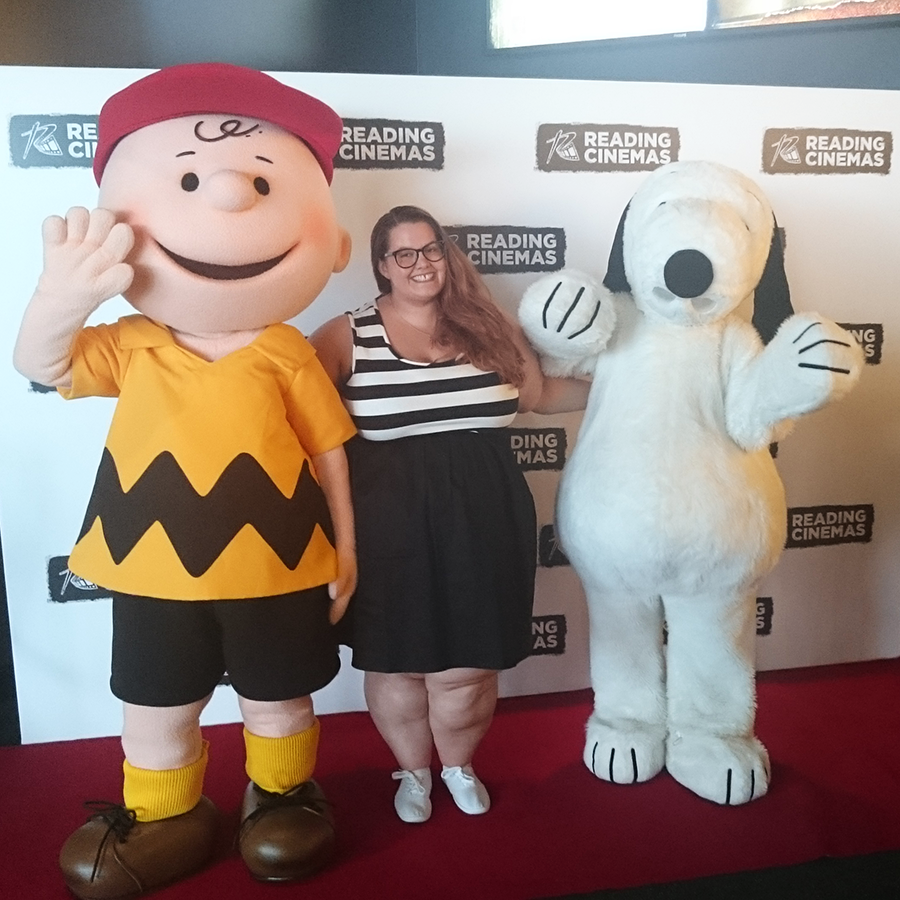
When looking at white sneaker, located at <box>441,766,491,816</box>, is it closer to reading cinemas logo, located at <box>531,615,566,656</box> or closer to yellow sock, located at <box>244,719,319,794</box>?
yellow sock, located at <box>244,719,319,794</box>

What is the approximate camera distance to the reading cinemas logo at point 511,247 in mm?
1689

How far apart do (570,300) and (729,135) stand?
70 centimetres

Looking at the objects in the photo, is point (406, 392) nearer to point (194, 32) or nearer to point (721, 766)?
point (721, 766)

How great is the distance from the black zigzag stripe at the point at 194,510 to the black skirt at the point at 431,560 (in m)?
0.17

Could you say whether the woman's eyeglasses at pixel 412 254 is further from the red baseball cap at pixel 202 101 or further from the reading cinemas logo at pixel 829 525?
the reading cinemas logo at pixel 829 525

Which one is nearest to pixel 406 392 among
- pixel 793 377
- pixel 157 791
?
pixel 793 377

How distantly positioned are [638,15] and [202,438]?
1.99m

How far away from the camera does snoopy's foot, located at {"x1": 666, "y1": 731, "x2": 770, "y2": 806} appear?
1415 mm

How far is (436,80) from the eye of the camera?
1.62 metres

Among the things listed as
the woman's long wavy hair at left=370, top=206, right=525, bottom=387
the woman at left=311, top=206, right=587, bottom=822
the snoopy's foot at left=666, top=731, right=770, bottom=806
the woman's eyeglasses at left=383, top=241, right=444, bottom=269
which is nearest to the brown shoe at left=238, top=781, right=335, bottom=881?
the woman at left=311, top=206, right=587, bottom=822

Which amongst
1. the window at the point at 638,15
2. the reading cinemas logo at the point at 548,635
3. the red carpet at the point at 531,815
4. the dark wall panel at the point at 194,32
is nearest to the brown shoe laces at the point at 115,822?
the red carpet at the point at 531,815

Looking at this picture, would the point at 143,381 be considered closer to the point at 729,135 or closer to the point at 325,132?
the point at 325,132

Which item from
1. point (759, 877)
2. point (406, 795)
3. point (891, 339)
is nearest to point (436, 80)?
point (891, 339)

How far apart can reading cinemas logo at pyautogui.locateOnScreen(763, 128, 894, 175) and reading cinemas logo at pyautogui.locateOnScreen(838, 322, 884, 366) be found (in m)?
0.33
